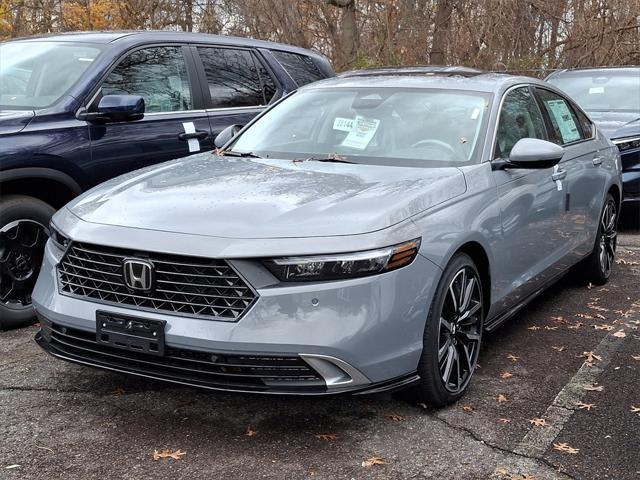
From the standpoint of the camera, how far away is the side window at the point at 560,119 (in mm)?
5250

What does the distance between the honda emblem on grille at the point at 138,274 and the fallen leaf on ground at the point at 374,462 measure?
1.14 m

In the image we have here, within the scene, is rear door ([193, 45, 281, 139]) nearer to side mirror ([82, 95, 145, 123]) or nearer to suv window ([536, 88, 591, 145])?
side mirror ([82, 95, 145, 123])

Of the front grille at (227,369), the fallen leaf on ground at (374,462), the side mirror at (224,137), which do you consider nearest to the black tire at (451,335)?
the fallen leaf on ground at (374,462)

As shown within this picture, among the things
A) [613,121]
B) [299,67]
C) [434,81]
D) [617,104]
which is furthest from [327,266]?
[617,104]

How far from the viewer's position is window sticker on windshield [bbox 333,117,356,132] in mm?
4508

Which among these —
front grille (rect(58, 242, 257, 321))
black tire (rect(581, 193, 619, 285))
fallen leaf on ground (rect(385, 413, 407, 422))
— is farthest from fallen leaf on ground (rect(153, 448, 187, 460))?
black tire (rect(581, 193, 619, 285))

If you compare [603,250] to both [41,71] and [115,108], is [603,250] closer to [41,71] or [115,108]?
[115,108]

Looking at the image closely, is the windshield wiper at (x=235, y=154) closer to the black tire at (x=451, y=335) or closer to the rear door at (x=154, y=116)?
the rear door at (x=154, y=116)

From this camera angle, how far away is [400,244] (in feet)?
10.4

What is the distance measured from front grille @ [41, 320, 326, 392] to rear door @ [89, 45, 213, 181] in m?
2.07

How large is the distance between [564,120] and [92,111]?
10.8 feet

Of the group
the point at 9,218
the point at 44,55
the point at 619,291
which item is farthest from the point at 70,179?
the point at 619,291

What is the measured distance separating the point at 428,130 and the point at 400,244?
137cm

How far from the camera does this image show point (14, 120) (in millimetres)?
4582
